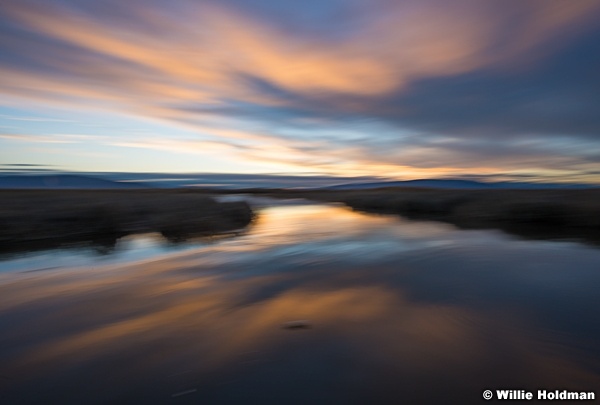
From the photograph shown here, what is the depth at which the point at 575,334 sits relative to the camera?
20.6 ft

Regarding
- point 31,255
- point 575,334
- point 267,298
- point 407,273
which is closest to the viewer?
point 575,334

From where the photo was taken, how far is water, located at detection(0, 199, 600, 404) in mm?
4816

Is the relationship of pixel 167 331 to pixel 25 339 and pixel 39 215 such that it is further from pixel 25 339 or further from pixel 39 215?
pixel 39 215

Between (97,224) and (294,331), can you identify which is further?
(97,224)

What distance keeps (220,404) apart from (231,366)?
880mm

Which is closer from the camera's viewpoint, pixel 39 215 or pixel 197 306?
pixel 197 306

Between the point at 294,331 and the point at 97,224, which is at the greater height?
the point at 97,224

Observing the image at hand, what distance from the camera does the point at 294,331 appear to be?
6.62 meters

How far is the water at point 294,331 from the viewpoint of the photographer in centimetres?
482

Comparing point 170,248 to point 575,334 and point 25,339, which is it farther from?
point 575,334

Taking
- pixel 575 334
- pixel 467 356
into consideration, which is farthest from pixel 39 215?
pixel 575 334

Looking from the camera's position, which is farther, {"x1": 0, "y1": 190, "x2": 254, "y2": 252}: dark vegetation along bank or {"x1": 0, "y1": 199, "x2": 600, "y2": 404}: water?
{"x1": 0, "y1": 190, "x2": 254, "y2": 252}: dark vegetation along bank

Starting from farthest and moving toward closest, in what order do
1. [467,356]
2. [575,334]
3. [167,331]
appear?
[167,331]
[575,334]
[467,356]

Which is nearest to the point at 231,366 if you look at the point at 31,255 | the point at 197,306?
the point at 197,306
